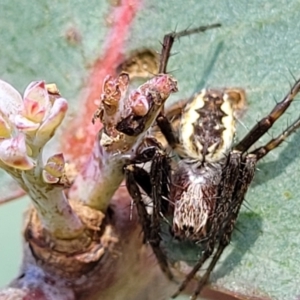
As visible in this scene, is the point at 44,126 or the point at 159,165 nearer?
the point at 44,126

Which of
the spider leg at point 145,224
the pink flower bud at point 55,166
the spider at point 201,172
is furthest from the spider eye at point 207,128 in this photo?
the pink flower bud at point 55,166

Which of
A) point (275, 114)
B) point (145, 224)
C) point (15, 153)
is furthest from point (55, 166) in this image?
point (275, 114)

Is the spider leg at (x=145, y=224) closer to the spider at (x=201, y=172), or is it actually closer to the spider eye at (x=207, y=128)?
the spider at (x=201, y=172)

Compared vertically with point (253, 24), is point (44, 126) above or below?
below

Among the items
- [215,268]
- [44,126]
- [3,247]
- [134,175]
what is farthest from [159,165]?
[3,247]

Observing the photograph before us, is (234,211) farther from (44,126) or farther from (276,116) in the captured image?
(44,126)

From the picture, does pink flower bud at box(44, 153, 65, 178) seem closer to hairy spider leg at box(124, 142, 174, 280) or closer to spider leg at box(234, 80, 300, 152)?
hairy spider leg at box(124, 142, 174, 280)

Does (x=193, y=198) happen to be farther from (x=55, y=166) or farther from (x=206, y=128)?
(x=55, y=166)
